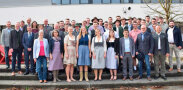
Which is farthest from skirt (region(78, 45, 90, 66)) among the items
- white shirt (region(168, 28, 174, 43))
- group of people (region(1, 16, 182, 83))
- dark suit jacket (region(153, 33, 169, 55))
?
white shirt (region(168, 28, 174, 43))

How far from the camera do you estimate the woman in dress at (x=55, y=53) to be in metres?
7.33

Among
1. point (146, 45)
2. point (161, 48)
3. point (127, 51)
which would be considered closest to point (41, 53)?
point (127, 51)

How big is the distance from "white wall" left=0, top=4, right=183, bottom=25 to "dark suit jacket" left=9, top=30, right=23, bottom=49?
11.5m

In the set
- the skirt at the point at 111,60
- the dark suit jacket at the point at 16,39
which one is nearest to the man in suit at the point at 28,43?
the dark suit jacket at the point at 16,39

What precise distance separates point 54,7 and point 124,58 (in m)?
13.8

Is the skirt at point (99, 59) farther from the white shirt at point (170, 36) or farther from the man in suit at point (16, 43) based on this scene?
the man in suit at point (16, 43)

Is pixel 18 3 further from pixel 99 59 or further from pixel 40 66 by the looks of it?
pixel 99 59

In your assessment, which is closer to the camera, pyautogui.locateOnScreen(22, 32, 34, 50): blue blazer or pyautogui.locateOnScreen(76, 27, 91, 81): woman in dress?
pyautogui.locateOnScreen(76, 27, 91, 81): woman in dress

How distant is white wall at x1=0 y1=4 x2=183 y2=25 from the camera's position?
19.5 m

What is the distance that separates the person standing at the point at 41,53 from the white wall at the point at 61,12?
12.3 metres

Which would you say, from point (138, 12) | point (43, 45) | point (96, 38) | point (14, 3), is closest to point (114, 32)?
point (96, 38)

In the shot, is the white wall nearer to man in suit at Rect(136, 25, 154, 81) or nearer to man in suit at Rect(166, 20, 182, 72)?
man in suit at Rect(166, 20, 182, 72)

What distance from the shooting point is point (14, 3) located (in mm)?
19844

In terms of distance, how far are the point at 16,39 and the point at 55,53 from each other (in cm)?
182
